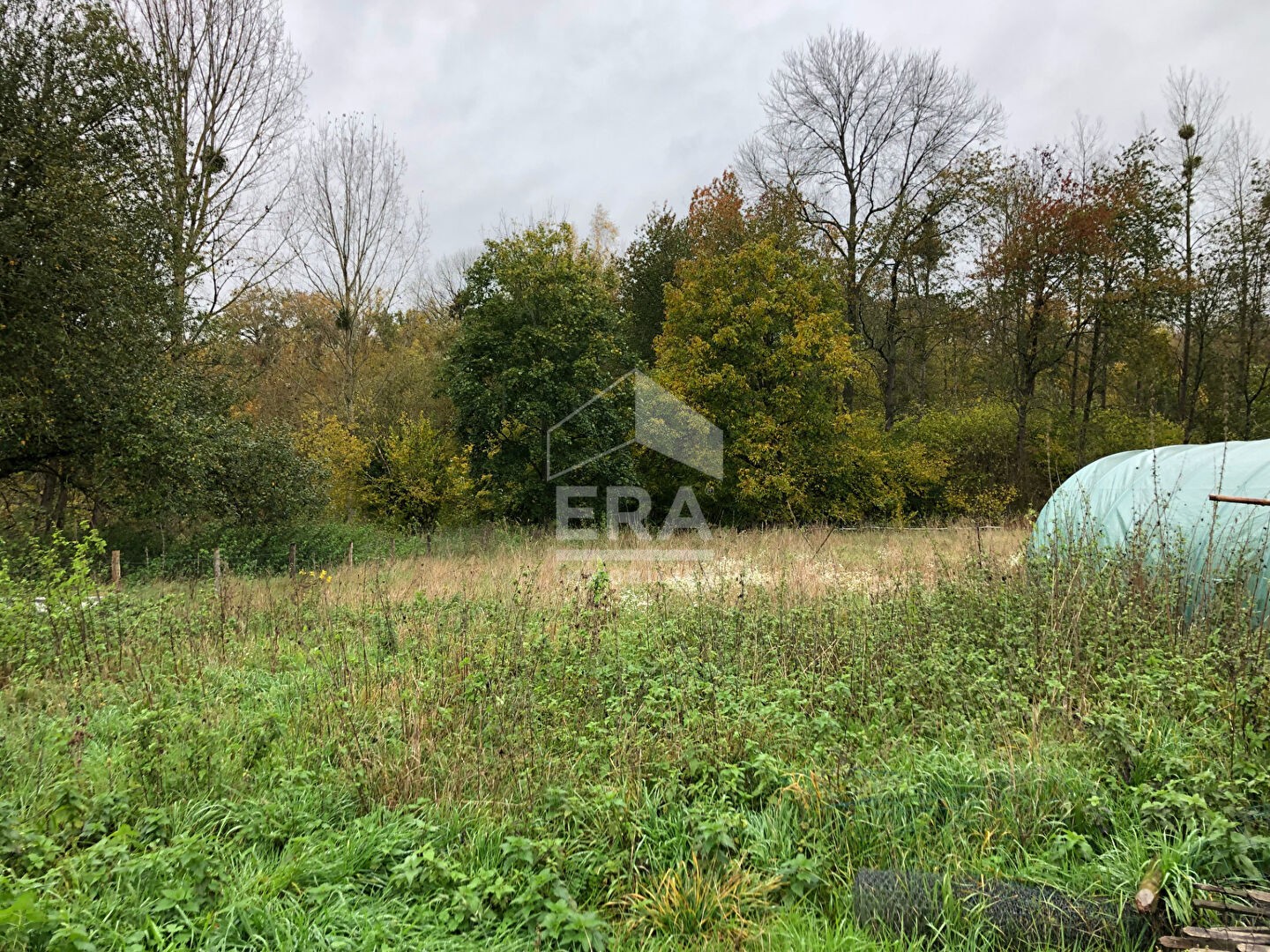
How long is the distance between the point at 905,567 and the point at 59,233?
41.4 feet

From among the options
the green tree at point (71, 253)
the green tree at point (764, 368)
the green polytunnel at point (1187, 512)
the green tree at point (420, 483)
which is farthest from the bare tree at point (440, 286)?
the green polytunnel at point (1187, 512)

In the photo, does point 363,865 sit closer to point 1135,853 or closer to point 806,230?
point 1135,853

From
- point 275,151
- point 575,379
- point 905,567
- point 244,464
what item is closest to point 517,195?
point 275,151

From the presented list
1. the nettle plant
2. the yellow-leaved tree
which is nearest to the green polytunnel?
the nettle plant

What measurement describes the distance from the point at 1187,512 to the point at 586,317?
12852 millimetres

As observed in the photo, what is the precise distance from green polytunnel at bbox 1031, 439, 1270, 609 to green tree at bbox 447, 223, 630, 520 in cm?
1100

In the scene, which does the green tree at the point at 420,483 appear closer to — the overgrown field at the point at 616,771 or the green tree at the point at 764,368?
the green tree at the point at 764,368

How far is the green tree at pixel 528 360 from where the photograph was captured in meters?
15.9

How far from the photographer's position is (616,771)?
3318 millimetres

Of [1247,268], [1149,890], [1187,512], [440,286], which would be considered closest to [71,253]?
[1149,890]

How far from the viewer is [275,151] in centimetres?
1587

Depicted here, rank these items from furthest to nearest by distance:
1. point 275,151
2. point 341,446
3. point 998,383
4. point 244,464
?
point 998,383 < point 341,446 < point 275,151 < point 244,464

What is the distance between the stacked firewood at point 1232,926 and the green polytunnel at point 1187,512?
3180 mm

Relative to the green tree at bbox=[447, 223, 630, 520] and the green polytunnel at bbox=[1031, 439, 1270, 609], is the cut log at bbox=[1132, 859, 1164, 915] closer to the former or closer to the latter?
the green polytunnel at bbox=[1031, 439, 1270, 609]
